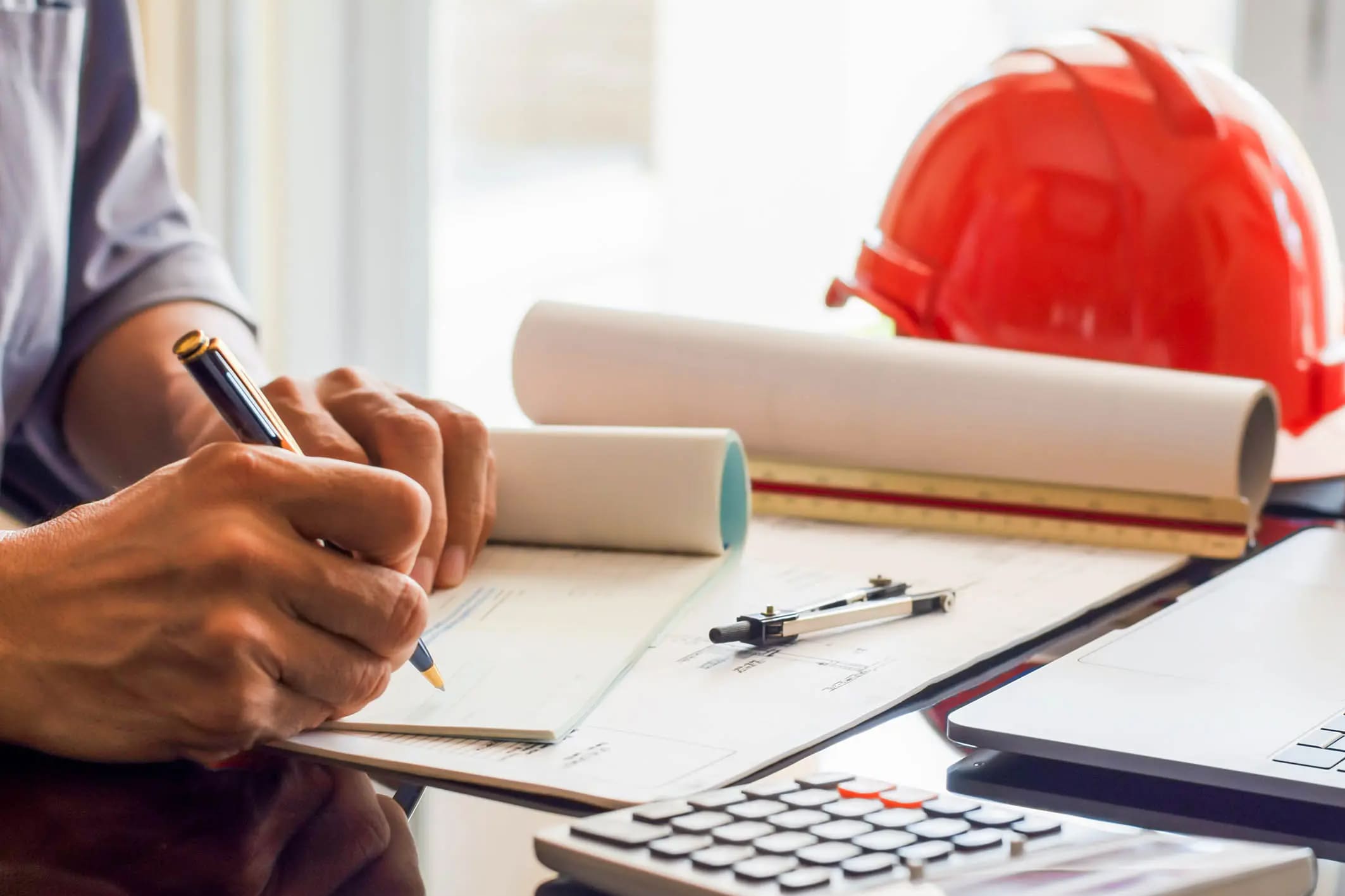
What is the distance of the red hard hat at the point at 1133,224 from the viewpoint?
87cm

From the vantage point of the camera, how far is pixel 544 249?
2242 millimetres

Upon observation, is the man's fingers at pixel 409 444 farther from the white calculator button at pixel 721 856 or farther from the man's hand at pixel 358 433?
the white calculator button at pixel 721 856

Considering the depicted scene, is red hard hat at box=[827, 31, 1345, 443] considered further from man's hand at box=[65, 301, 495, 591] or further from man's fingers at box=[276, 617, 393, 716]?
man's fingers at box=[276, 617, 393, 716]

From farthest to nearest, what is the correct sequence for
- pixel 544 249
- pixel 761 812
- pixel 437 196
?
pixel 544 249 < pixel 437 196 < pixel 761 812

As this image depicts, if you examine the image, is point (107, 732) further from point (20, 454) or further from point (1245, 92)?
point (1245, 92)

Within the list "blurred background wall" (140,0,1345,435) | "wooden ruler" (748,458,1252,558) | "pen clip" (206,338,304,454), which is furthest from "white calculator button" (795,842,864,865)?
"blurred background wall" (140,0,1345,435)

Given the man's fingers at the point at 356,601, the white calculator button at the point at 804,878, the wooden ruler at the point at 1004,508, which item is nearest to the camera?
the white calculator button at the point at 804,878

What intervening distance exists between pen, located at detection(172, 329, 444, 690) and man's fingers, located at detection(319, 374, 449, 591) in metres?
0.15

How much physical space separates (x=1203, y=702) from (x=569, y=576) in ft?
1.00

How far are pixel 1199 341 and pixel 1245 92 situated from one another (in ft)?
0.59

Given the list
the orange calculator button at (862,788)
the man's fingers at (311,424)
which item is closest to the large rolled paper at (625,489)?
the man's fingers at (311,424)

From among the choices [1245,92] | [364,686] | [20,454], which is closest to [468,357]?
[20,454]

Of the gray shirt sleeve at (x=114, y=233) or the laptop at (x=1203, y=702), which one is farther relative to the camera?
the gray shirt sleeve at (x=114, y=233)

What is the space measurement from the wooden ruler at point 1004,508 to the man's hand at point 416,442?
0.23 metres
